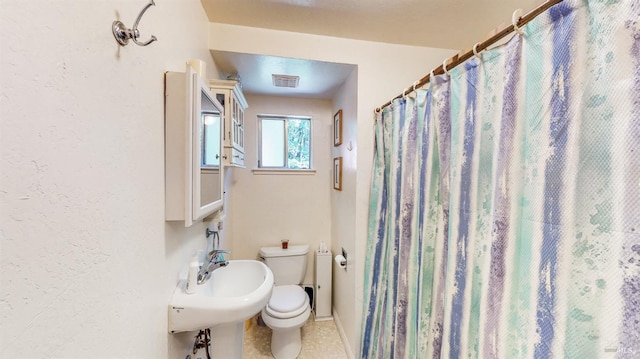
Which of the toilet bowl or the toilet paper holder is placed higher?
the toilet paper holder

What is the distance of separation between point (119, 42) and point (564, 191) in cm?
113

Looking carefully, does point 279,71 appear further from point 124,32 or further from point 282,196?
point 124,32

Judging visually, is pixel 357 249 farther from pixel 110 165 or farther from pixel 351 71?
pixel 110 165

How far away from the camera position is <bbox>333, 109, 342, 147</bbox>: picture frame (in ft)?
6.77

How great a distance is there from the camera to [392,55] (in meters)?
1.69

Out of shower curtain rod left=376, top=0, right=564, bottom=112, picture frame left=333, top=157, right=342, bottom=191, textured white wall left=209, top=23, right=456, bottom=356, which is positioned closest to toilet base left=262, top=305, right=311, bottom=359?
textured white wall left=209, top=23, right=456, bottom=356

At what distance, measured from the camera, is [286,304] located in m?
1.79

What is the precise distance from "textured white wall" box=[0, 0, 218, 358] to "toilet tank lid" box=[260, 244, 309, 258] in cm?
131

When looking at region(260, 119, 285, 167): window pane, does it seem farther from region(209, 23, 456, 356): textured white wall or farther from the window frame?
region(209, 23, 456, 356): textured white wall

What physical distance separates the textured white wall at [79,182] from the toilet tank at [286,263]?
1.32m

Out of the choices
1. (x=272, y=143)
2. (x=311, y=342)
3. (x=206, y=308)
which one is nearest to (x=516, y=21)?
(x=206, y=308)

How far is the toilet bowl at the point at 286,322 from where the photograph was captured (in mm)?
1710

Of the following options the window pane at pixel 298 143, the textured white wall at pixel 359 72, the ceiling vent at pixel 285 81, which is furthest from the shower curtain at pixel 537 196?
the window pane at pixel 298 143

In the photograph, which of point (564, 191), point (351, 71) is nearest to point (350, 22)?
point (351, 71)
